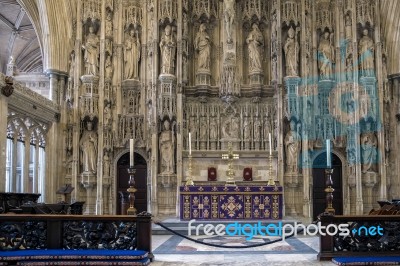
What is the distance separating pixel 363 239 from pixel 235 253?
2484 millimetres

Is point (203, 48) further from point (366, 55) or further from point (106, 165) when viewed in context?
point (366, 55)

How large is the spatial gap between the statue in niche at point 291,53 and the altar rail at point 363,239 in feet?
34.4

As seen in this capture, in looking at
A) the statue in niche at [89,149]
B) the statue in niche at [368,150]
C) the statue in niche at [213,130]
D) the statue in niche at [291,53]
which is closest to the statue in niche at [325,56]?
the statue in niche at [291,53]

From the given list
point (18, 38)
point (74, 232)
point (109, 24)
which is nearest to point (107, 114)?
point (109, 24)

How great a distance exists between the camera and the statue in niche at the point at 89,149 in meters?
18.9

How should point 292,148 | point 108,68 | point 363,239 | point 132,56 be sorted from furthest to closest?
1. point 132,56
2. point 108,68
3. point 292,148
4. point 363,239

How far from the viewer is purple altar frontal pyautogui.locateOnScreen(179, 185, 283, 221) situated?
15.6 meters

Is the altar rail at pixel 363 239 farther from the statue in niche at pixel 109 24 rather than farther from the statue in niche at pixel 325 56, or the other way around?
the statue in niche at pixel 109 24

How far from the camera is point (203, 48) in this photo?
1955cm

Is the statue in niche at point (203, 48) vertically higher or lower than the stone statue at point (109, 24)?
lower

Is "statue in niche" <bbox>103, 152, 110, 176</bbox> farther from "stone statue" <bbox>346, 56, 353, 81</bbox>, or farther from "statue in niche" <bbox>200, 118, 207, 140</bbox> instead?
"stone statue" <bbox>346, 56, 353, 81</bbox>

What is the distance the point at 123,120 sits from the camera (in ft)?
63.9

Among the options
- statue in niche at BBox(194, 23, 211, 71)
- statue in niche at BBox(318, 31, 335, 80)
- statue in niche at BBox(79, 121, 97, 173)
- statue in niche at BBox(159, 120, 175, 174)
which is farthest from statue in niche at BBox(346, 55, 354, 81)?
statue in niche at BBox(79, 121, 97, 173)

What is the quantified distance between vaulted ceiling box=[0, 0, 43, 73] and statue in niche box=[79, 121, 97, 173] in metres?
7.67
